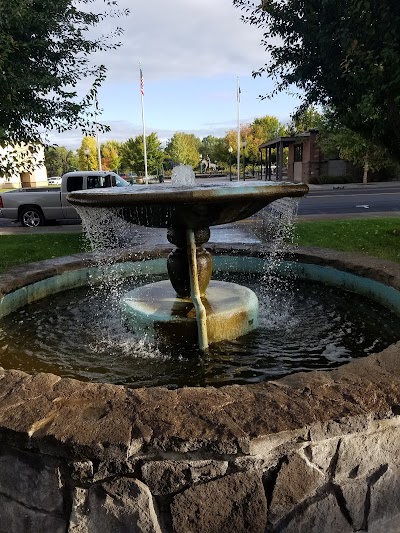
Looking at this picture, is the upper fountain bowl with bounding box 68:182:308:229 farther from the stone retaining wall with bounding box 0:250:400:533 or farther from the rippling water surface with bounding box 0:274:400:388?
the stone retaining wall with bounding box 0:250:400:533

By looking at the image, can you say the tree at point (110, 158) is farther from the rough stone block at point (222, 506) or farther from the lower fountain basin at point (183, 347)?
the rough stone block at point (222, 506)

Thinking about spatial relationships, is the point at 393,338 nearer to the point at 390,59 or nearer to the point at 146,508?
the point at 146,508

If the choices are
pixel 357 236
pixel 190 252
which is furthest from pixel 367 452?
pixel 357 236

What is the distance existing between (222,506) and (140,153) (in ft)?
203

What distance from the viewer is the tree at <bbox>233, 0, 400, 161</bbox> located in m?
7.52

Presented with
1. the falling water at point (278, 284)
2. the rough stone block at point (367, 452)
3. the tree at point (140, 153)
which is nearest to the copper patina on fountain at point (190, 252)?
the falling water at point (278, 284)

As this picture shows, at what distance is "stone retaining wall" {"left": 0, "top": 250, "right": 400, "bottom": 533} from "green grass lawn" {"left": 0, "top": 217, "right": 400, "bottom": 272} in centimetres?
655

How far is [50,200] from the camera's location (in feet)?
51.9

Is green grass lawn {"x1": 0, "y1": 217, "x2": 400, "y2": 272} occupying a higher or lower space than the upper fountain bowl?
lower

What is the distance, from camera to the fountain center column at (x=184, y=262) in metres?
4.78

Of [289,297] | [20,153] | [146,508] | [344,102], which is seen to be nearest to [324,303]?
[289,297]

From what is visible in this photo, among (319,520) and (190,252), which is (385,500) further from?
(190,252)

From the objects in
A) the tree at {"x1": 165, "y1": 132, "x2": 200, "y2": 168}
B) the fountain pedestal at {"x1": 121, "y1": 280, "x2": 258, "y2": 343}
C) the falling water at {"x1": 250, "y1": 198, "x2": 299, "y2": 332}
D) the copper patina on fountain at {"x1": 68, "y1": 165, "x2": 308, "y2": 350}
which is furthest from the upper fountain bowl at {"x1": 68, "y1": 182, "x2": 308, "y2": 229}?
the tree at {"x1": 165, "y1": 132, "x2": 200, "y2": 168}

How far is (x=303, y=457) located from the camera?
2234 millimetres
